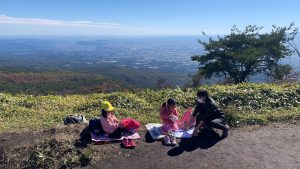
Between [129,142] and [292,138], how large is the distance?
169 inches

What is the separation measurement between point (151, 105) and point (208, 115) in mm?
3620

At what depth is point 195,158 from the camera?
853 centimetres

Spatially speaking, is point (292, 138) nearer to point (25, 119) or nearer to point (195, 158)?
point (195, 158)

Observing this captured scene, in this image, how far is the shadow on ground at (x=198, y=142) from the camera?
8.98m

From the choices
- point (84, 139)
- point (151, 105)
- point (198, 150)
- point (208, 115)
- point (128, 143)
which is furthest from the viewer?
point (151, 105)

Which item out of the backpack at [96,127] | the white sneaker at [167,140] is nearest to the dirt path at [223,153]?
the white sneaker at [167,140]

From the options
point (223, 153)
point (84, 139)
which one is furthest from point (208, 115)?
point (84, 139)

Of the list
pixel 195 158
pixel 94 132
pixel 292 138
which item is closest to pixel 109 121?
pixel 94 132

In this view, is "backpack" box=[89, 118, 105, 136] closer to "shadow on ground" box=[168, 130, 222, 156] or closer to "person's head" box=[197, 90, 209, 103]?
"shadow on ground" box=[168, 130, 222, 156]

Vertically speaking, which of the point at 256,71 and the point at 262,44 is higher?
the point at 262,44

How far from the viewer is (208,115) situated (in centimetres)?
995

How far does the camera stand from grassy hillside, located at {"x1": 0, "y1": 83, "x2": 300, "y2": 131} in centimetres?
1142

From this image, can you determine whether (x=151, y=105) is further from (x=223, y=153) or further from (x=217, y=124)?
(x=223, y=153)

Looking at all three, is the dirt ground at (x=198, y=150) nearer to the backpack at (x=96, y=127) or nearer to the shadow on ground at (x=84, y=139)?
the shadow on ground at (x=84, y=139)
